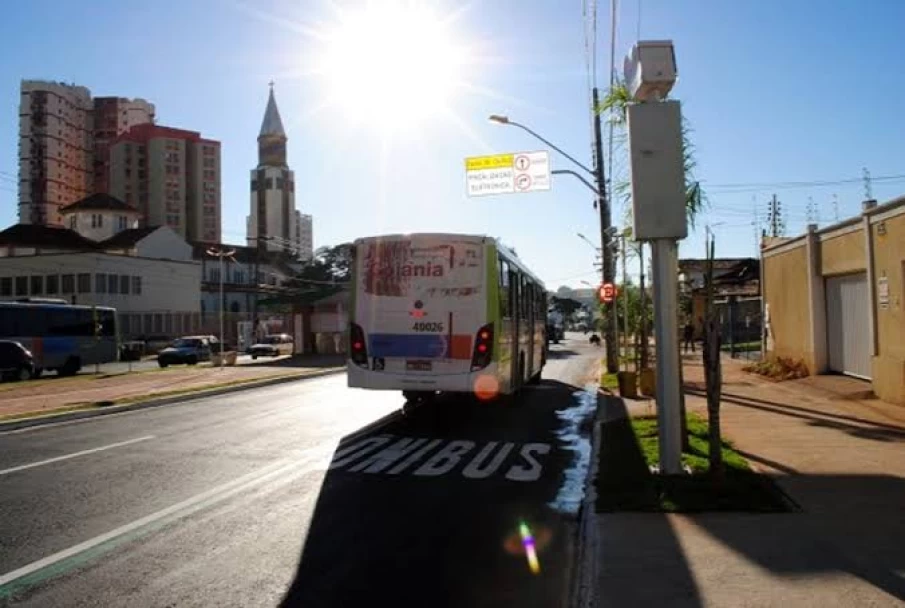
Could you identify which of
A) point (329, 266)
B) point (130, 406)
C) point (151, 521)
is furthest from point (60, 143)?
point (151, 521)

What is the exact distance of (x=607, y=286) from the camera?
25.1 meters

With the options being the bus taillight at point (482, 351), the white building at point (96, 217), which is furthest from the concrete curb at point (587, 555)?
the white building at point (96, 217)

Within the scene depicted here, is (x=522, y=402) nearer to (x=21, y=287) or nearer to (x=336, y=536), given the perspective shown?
(x=336, y=536)

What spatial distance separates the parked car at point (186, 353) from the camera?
144ft

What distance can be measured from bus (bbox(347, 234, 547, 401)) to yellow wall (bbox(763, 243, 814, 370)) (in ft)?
34.5

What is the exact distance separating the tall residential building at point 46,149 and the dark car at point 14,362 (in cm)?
10189

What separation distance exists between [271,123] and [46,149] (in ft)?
116

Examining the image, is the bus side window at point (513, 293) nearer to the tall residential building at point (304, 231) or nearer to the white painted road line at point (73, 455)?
the white painted road line at point (73, 455)

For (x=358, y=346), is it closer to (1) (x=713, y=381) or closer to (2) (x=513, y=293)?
(2) (x=513, y=293)

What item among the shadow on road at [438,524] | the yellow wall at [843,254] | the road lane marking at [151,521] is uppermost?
the yellow wall at [843,254]

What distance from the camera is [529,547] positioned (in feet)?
21.7

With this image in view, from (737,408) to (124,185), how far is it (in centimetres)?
12981

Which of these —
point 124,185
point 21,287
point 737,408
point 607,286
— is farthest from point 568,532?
point 124,185

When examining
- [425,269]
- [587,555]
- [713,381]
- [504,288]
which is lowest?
[587,555]
